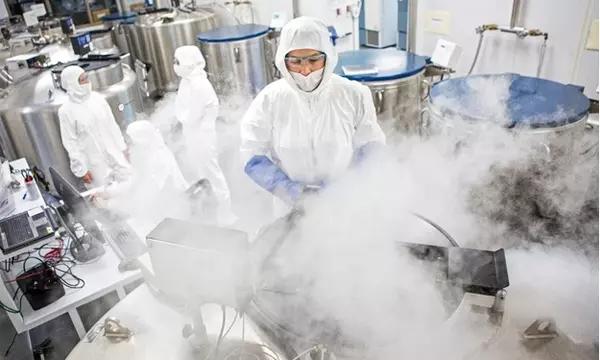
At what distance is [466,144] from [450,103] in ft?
0.65

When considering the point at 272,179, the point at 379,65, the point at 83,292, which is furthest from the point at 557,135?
the point at 83,292

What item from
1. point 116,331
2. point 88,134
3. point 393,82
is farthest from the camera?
point 88,134

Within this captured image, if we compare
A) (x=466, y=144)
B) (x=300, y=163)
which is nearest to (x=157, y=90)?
(x=300, y=163)

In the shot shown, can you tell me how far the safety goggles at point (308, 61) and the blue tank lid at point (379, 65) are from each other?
2.43ft

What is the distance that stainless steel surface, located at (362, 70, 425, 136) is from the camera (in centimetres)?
217

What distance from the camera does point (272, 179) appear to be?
1432mm

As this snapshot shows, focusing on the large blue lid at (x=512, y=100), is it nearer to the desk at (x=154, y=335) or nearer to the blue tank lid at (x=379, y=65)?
the blue tank lid at (x=379, y=65)

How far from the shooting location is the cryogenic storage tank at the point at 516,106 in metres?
1.42

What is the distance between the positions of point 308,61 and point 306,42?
0.20ft

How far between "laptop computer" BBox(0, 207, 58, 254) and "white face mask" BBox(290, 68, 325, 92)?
1.03 meters

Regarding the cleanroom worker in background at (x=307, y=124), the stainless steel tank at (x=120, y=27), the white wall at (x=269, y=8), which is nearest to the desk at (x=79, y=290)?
the cleanroom worker in background at (x=307, y=124)

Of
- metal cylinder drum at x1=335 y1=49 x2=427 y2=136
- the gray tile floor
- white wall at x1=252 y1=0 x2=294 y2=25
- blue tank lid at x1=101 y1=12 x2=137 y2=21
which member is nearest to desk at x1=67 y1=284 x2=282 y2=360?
the gray tile floor

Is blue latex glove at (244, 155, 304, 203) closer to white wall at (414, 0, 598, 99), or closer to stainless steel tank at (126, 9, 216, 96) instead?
white wall at (414, 0, 598, 99)

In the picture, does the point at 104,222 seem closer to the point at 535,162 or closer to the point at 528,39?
the point at 535,162
